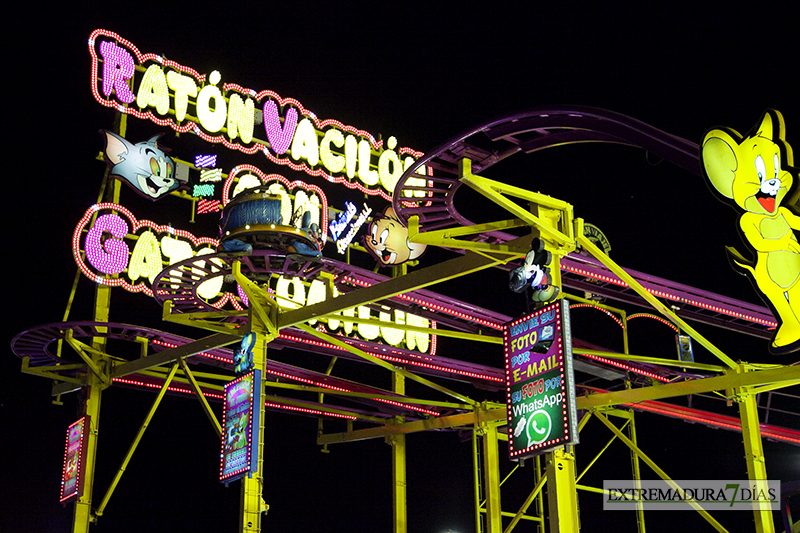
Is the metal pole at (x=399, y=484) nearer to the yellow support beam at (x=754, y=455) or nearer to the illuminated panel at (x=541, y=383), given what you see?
the yellow support beam at (x=754, y=455)

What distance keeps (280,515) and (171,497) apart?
3.97 metres

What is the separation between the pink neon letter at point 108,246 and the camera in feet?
69.2

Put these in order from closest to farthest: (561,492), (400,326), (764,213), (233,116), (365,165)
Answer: (764,213) → (561,492) → (400,326) → (233,116) → (365,165)

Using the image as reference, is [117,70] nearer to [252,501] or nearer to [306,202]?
[306,202]

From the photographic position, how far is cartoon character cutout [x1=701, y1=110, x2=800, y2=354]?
11.1 m

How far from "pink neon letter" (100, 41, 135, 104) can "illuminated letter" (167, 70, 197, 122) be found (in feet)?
4.24

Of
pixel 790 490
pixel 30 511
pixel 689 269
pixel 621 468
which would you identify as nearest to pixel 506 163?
pixel 689 269

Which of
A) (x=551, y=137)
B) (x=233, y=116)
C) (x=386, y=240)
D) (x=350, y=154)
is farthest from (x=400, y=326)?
(x=350, y=154)

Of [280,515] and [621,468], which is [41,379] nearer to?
[280,515]

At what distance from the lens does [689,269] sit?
34.6m

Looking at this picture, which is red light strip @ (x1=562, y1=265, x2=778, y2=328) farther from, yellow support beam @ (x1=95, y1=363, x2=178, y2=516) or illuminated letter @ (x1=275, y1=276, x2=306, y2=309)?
yellow support beam @ (x1=95, y1=363, x2=178, y2=516)

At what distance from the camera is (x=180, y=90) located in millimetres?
24938

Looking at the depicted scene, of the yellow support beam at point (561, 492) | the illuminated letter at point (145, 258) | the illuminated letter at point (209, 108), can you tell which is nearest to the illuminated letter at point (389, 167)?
the illuminated letter at point (209, 108)

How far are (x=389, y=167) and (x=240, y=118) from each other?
633cm
